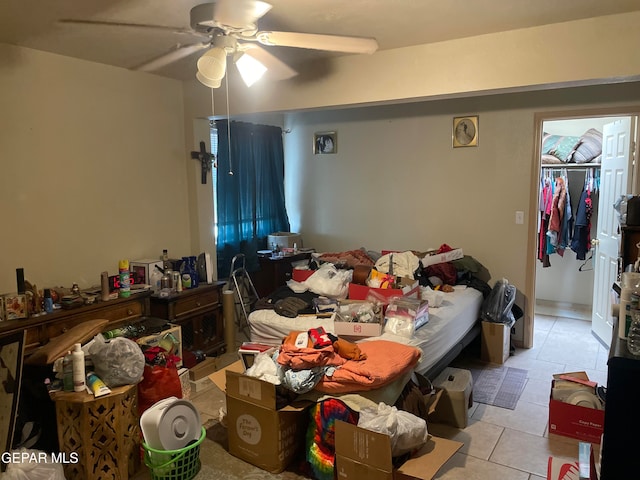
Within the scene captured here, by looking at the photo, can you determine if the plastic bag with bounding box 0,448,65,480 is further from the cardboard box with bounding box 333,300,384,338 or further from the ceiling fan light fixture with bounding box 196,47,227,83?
the ceiling fan light fixture with bounding box 196,47,227,83

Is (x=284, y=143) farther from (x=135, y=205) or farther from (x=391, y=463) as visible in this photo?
(x=391, y=463)

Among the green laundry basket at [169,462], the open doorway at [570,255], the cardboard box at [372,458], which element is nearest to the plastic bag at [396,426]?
the cardboard box at [372,458]

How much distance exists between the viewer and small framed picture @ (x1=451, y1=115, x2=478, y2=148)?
434 centimetres

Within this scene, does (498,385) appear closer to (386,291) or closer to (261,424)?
(386,291)

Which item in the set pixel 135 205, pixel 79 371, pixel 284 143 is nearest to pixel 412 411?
pixel 79 371

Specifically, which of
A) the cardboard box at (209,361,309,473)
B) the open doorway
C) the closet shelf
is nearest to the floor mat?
the cardboard box at (209,361,309,473)

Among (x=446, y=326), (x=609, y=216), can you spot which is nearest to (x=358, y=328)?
(x=446, y=326)

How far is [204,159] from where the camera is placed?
4.25m

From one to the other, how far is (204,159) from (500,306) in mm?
2875

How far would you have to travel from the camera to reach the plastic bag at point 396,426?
2.14 m

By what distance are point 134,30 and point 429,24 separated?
5.60 feet

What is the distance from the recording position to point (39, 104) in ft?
10.4

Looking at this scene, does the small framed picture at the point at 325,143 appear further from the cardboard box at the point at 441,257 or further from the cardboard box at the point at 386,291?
the cardboard box at the point at 386,291

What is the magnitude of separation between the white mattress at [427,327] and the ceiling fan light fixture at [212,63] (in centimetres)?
169
